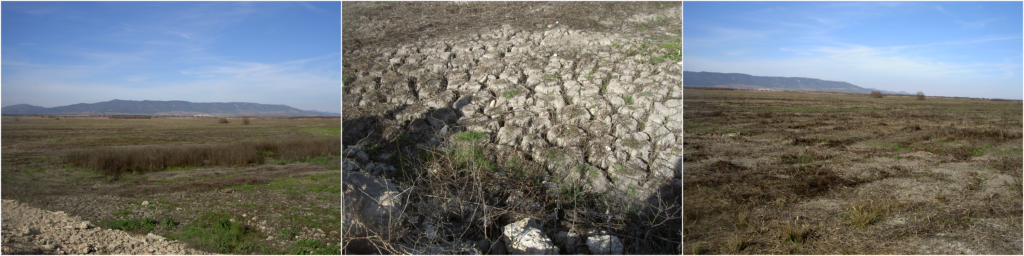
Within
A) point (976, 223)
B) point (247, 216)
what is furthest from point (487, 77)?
point (976, 223)

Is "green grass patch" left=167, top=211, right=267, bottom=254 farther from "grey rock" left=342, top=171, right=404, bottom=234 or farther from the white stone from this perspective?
the white stone

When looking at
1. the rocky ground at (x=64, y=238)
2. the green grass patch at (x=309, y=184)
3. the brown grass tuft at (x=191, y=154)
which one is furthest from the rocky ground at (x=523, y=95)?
the rocky ground at (x=64, y=238)

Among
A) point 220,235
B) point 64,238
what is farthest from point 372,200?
point 64,238

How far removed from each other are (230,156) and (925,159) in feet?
23.9

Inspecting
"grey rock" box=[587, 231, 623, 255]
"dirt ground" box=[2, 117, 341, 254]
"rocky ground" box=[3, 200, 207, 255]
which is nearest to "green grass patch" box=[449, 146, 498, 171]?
"grey rock" box=[587, 231, 623, 255]

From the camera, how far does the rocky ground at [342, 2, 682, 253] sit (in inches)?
102

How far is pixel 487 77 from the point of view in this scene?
3084 mm

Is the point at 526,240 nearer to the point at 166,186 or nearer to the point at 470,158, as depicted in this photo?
the point at 470,158

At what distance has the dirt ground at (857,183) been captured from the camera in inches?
106

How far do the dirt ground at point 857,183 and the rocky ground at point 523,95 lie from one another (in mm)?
453

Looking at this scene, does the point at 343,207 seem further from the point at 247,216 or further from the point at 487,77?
the point at 487,77

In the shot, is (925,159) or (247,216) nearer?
(247,216)

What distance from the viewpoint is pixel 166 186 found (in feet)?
9.58

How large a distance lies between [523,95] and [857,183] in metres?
3.60
